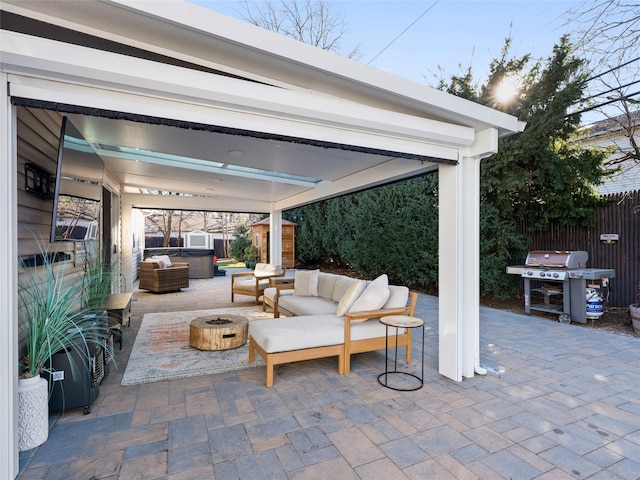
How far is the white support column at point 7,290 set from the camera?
6.18 ft

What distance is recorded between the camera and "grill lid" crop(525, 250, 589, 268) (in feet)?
18.5

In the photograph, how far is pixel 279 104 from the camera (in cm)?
250

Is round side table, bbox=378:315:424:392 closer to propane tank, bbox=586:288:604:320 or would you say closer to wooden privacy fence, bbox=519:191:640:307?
propane tank, bbox=586:288:604:320

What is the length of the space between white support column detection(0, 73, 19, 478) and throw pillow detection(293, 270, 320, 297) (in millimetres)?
4191

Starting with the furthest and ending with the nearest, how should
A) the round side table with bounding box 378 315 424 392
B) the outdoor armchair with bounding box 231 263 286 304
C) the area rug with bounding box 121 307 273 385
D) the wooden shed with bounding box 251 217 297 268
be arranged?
→ the wooden shed with bounding box 251 217 297 268, the outdoor armchair with bounding box 231 263 286 304, the area rug with bounding box 121 307 273 385, the round side table with bounding box 378 315 424 392

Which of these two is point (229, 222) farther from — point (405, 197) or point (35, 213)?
point (35, 213)

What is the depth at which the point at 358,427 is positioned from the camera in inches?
100

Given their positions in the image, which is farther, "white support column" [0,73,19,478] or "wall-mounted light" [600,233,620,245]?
"wall-mounted light" [600,233,620,245]

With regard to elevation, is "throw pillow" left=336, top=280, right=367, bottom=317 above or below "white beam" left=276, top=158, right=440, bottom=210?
below

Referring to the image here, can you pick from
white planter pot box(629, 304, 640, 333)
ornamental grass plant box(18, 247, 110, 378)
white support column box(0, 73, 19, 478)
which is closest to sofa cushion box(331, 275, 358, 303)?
ornamental grass plant box(18, 247, 110, 378)

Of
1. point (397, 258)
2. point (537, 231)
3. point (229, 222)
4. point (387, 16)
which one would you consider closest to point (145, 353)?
point (397, 258)

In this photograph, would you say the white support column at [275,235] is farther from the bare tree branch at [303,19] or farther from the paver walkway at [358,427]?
the bare tree branch at [303,19]

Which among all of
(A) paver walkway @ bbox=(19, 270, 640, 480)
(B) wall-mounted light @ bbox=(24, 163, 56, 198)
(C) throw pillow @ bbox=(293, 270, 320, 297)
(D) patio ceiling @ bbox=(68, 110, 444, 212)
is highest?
(D) patio ceiling @ bbox=(68, 110, 444, 212)

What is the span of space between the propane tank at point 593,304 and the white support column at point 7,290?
7041mm
